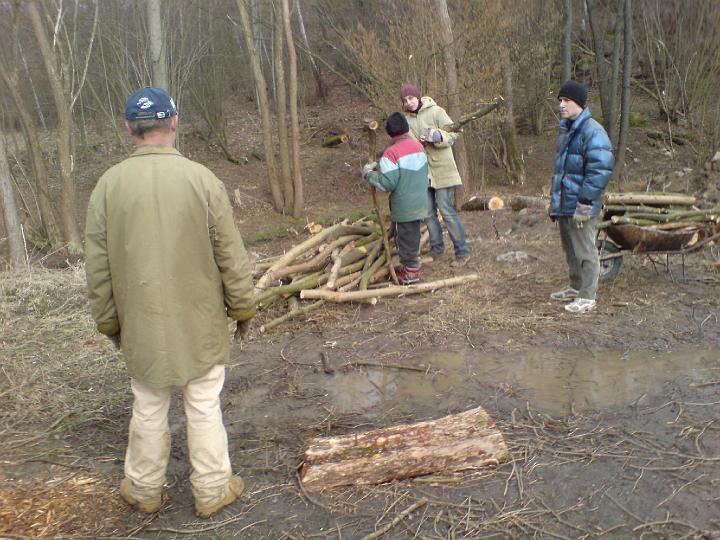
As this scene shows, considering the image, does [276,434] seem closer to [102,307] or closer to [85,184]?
[102,307]

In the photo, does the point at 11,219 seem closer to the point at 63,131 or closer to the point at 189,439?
the point at 63,131

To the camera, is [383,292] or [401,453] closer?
[401,453]

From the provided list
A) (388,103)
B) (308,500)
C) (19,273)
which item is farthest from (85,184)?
(308,500)

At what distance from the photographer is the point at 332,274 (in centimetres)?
668

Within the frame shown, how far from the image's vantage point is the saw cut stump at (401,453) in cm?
363

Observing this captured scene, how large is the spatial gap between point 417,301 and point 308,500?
10.7 feet

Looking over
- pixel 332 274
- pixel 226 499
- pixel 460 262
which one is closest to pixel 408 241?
pixel 332 274

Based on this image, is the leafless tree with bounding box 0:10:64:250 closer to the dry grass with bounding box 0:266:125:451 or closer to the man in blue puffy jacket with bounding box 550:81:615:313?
the dry grass with bounding box 0:266:125:451

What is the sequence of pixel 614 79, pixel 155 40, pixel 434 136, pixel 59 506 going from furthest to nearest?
1. pixel 614 79
2. pixel 155 40
3. pixel 434 136
4. pixel 59 506

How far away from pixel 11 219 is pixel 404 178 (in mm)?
5780

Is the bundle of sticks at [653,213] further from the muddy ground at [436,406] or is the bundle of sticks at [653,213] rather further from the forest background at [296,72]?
the forest background at [296,72]

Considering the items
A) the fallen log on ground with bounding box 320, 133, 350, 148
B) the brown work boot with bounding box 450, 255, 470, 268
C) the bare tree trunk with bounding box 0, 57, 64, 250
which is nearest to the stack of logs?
the brown work boot with bounding box 450, 255, 470, 268

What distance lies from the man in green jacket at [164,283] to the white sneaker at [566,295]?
3809 millimetres

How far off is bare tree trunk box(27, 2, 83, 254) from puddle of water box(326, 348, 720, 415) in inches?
313
